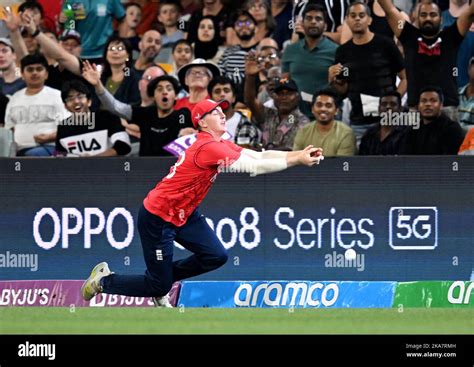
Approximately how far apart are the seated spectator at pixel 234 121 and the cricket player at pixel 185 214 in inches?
89.8

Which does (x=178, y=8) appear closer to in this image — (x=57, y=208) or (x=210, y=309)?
(x=57, y=208)

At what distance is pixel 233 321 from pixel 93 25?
6.02m

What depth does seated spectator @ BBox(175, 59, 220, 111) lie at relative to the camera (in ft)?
49.7

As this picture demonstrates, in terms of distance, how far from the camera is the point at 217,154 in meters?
11.6

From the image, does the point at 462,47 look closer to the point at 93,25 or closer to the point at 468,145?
the point at 468,145

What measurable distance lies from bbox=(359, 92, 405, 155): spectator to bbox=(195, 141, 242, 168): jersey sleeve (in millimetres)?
3106

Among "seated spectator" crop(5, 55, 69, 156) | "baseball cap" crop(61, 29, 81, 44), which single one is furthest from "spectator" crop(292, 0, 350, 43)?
"seated spectator" crop(5, 55, 69, 156)

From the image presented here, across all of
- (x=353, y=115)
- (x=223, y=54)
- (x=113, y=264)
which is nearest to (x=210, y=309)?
(x=113, y=264)

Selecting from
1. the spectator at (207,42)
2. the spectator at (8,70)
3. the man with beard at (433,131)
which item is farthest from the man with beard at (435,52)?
the spectator at (8,70)

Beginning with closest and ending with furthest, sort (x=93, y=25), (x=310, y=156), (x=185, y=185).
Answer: (x=310, y=156) → (x=185, y=185) → (x=93, y=25)

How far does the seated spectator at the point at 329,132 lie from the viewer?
14523 millimetres

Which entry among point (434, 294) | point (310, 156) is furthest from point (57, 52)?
point (310, 156)

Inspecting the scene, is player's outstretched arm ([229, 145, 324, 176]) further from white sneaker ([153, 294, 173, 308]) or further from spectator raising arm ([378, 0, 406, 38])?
spectator raising arm ([378, 0, 406, 38])

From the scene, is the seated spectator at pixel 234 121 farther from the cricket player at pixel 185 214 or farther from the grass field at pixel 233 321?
the grass field at pixel 233 321
